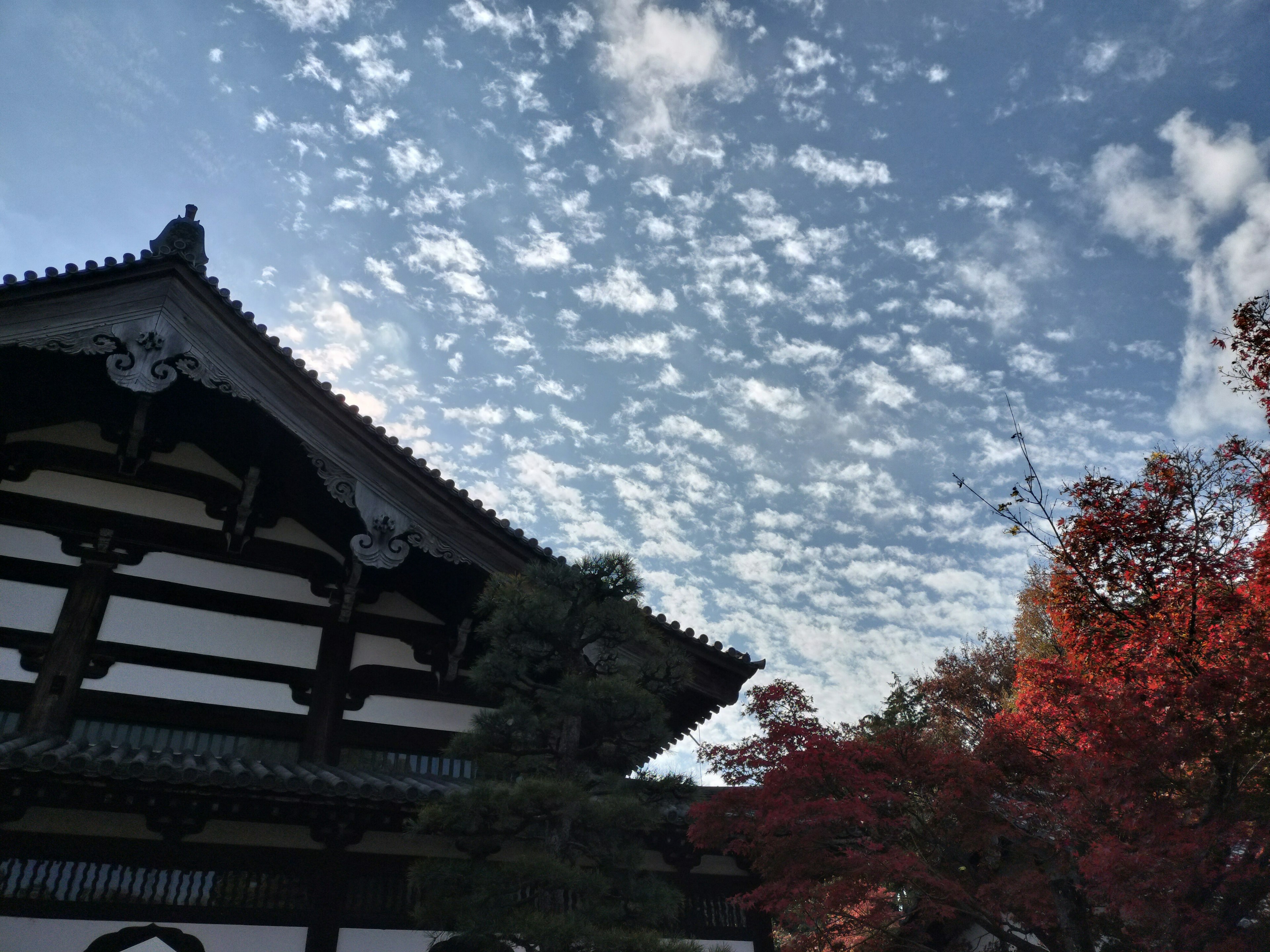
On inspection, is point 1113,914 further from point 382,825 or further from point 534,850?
point 382,825

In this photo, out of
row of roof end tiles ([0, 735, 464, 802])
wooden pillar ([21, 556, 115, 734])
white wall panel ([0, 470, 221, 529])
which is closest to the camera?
row of roof end tiles ([0, 735, 464, 802])

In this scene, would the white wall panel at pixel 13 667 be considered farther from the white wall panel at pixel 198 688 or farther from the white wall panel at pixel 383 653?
the white wall panel at pixel 383 653

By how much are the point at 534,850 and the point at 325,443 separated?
17.2ft

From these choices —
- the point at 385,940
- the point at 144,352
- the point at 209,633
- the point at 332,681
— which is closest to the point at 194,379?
the point at 144,352

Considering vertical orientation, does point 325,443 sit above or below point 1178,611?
above

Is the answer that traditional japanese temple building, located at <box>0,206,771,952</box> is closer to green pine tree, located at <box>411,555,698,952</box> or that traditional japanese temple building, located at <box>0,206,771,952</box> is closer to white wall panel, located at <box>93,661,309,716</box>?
white wall panel, located at <box>93,661,309,716</box>

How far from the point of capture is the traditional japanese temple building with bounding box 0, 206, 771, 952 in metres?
7.41

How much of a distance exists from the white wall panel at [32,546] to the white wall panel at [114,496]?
47 centimetres

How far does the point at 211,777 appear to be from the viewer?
23.0 feet

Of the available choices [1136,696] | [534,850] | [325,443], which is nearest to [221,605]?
[325,443]

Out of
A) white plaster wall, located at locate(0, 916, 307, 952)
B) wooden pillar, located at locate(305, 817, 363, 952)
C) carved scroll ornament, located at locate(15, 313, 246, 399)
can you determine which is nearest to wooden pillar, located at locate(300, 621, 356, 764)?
wooden pillar, located at locate(305, 817, 363, 952)

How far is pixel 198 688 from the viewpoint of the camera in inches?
360

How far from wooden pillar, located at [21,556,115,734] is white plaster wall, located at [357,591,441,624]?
2903 mm

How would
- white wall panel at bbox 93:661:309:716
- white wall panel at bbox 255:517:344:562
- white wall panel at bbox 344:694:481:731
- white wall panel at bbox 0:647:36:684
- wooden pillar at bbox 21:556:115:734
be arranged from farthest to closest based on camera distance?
white wall panel at bbox 255:517:344:562 < white wall panel at bbox 344:694:481:731 < white wall panel at bbox 93:661:309:716 < white wall panel at bbox 0:647:36:684 < wooden pillar at bbox 21:556:115:734
